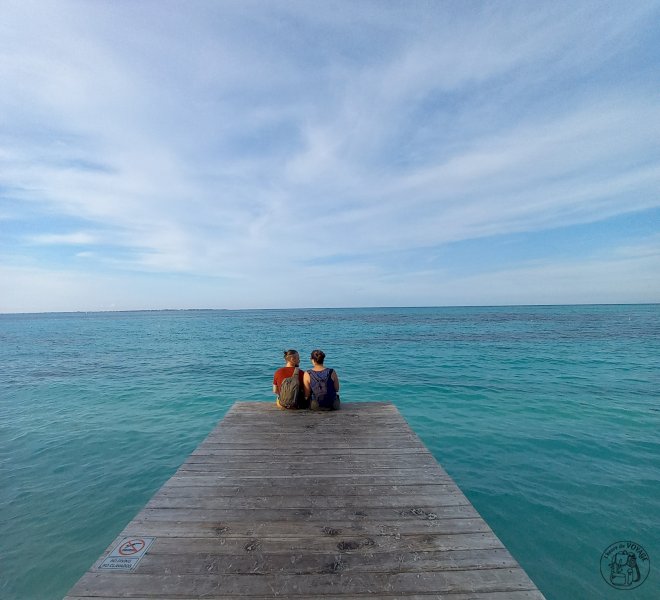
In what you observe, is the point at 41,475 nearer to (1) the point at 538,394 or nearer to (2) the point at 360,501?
(2) the point at 360,501

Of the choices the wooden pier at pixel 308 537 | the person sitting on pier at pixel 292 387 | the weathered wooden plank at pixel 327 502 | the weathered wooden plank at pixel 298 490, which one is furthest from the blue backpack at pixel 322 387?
the weathered wooden plank at pixel 327 502

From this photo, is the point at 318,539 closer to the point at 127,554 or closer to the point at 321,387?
the point at 127,554

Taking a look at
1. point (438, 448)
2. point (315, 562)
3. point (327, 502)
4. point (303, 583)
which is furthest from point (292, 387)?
point (303, 583)

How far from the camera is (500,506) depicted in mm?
7312

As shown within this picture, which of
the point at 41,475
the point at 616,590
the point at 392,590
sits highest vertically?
the point at 392,590

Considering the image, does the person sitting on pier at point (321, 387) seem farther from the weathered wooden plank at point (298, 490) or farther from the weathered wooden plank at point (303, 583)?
the weathered wooden plank at point (303, 583)

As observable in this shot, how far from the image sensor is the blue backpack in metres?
8.51

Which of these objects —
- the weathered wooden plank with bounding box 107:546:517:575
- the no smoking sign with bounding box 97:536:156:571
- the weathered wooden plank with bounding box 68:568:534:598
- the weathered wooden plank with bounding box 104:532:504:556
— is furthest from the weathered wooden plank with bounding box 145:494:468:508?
the weathered wooden plank with bounding box 68:568:534:598

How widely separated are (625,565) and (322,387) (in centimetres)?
653

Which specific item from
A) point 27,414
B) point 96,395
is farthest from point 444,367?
point 27,414

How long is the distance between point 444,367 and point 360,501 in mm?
18303

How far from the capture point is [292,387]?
8547 millimetres

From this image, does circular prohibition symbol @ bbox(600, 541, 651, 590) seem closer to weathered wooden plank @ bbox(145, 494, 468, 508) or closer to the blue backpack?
weathered wooden plank @ bbox(145, 494, 468, 508)

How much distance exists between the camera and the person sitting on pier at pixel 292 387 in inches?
337
